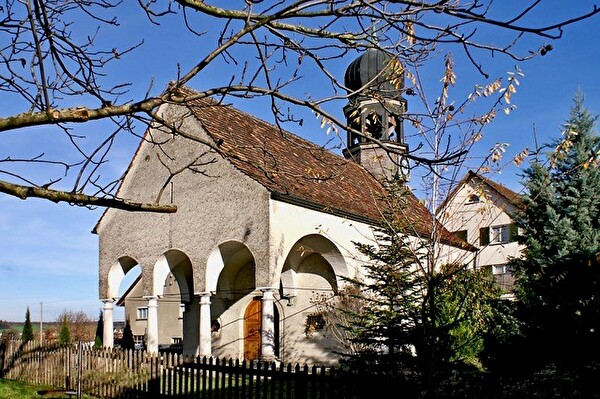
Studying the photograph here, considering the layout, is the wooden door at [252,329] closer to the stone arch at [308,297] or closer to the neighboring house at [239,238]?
the neighboring house at [239,238]

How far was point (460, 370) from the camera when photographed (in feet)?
26.6

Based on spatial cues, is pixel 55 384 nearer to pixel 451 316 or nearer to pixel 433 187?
pixel 451 316

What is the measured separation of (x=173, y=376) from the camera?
11734mm

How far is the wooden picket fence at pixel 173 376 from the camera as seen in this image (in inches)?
346

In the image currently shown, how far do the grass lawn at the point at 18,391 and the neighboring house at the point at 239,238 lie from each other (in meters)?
3.69

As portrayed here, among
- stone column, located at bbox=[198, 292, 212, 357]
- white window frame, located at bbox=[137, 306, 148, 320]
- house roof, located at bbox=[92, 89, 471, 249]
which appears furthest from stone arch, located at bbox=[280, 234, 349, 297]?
white window frame, located at bbox=[137, 306, 148, 320]

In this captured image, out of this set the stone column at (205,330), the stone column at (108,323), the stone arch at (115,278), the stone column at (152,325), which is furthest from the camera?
the stone arch at (115,278)

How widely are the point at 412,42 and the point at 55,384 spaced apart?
1416 centimetres

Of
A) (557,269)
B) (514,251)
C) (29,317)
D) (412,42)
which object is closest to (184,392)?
(557,269)

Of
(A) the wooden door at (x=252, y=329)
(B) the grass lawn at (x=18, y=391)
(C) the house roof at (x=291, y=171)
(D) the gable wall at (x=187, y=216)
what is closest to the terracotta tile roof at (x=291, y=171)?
(C) the house roof at (x=291, y=171)

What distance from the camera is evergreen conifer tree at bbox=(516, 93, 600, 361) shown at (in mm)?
10773

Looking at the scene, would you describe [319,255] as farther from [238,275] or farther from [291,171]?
[238,275]

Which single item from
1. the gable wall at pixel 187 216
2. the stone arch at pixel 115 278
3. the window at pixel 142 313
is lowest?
the window at pixel 142 313

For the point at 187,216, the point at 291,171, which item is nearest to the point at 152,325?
the point at 187,216
